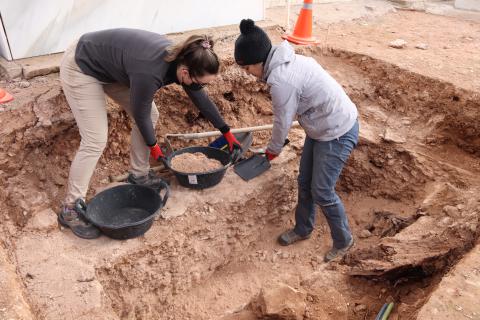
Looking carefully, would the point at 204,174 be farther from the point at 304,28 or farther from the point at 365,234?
the point at 304,28

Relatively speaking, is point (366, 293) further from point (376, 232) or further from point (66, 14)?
point (66, 14)

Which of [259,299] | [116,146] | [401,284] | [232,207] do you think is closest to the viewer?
[259,299]

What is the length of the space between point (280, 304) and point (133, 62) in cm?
178

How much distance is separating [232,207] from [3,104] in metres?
2.08

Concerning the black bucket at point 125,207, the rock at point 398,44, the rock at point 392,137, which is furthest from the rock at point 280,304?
the rock at point 398,44

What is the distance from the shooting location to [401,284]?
279 cm

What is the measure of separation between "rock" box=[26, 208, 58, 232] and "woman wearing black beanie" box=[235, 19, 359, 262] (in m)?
1.77

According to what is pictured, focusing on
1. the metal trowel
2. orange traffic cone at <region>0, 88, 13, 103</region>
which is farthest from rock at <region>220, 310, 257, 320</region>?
orange traffic cone at <region>0, 88, 13, 103</region>

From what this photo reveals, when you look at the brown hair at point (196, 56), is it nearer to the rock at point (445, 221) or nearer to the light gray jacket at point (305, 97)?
the light gray jacket at point (305, 97)

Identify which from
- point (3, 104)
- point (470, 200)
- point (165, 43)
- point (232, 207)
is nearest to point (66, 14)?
point (3, 104)

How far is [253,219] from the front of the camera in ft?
12.7

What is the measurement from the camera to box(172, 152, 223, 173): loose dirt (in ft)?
11.9

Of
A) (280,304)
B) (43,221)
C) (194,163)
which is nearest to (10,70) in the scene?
(43,221)

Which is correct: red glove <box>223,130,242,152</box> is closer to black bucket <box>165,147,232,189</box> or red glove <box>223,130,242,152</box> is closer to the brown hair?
black bucket <box>165,147,232,189</box>
